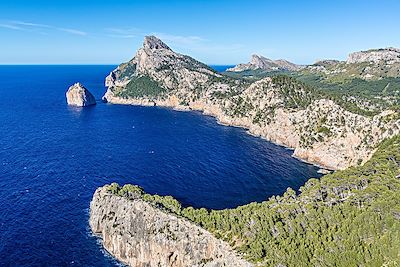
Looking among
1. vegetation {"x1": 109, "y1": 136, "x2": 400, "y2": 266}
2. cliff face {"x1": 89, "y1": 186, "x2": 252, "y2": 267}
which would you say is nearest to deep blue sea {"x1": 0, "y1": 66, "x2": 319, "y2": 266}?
cliff face {"x1": 89, "y1": 186, "x2": 252, "y2": 267}

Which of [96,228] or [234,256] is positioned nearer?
[234,256]

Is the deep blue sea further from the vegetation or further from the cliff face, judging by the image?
the vegetation

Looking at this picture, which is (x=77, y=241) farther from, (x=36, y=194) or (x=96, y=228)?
(x=36, y=194)

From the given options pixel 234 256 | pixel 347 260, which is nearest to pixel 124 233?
pixel 234 256

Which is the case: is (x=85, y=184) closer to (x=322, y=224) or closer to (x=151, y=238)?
(x=151, y=238)

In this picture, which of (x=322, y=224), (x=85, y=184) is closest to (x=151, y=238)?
(x=322, y=224)

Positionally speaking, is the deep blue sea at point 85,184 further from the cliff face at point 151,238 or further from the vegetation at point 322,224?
the vegetation at point 322,224
